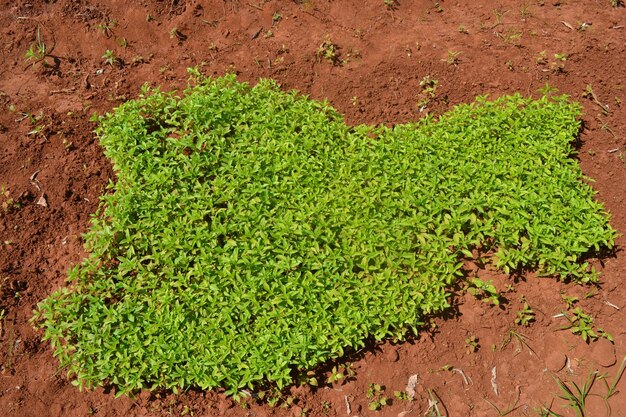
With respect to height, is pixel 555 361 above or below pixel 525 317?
below

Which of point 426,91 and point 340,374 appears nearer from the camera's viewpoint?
point 340,374

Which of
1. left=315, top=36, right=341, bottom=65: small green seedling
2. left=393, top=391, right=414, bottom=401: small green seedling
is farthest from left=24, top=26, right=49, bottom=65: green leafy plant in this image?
left=393, top=391, right=414, bottom=401: small green seedling

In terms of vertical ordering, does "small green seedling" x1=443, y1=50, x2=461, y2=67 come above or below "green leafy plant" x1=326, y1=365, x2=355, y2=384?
above

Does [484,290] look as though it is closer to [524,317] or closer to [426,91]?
[524,317]

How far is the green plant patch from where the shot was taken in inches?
165

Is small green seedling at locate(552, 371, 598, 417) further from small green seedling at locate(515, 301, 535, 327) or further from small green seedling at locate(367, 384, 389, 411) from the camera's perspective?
small green seedling at locate(367, 384, 389, 411)

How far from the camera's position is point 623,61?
602 centimetres

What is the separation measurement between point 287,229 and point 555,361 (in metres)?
2.43

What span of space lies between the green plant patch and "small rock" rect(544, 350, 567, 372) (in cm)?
67

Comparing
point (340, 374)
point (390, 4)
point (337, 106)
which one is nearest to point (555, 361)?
point (340, 374)

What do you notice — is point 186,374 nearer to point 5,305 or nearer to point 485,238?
point 5,305

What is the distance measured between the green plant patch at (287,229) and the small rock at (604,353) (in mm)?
535

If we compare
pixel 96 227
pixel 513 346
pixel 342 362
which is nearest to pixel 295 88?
pixel 96 227

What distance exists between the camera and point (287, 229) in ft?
14.7
